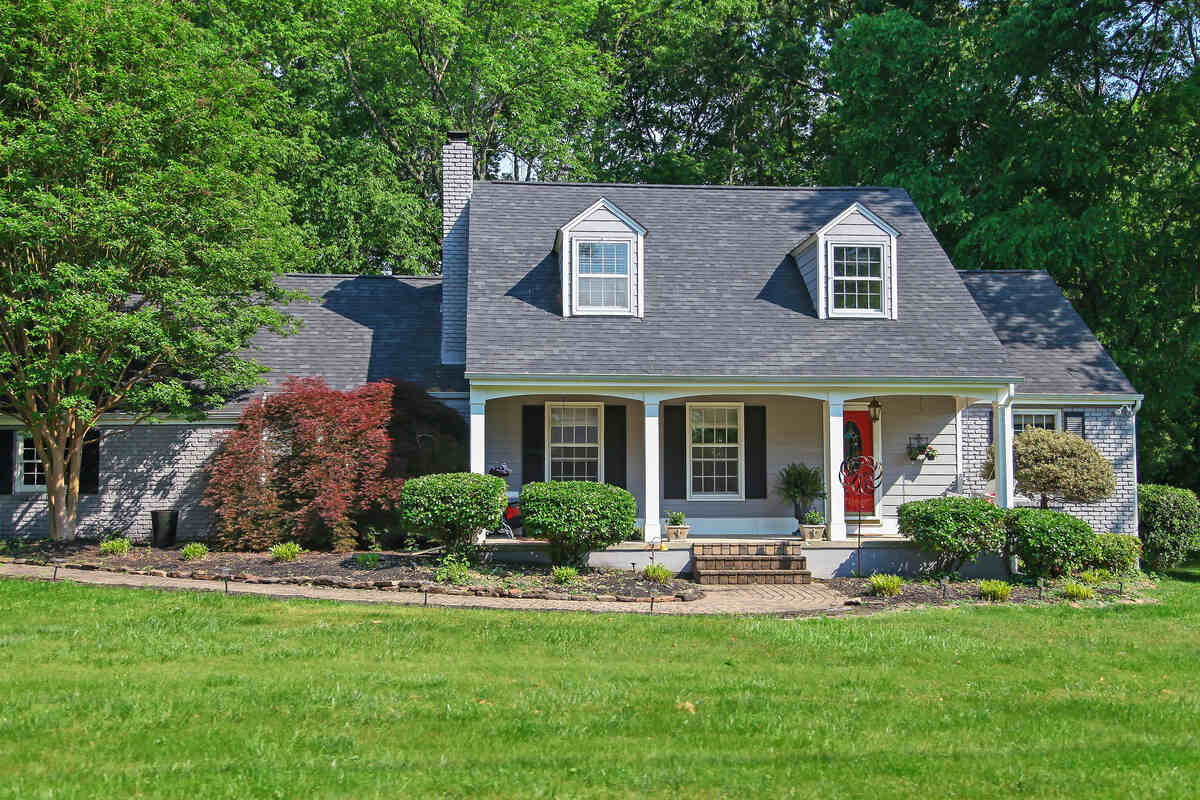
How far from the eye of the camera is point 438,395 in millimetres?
18141

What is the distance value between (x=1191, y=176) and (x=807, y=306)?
36.4ft

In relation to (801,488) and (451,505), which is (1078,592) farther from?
(451,505)

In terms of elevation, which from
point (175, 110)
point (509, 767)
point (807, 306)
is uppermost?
point (175, 110)

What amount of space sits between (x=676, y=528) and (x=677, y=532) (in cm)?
8

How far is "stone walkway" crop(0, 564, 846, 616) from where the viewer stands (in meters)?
11.9

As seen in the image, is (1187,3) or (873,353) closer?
(873,353)

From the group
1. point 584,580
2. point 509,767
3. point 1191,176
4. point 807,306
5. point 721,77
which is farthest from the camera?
point 721,77

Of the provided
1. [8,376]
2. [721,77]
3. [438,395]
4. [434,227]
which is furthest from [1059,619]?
[721,77]

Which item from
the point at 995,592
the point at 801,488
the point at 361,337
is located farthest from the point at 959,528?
the point at 361,337

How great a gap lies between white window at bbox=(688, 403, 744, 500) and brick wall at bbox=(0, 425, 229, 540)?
8824 mm

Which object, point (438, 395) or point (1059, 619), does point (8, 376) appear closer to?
point (438, 395)

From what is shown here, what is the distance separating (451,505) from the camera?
13727 mm

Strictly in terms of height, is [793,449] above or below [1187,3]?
below

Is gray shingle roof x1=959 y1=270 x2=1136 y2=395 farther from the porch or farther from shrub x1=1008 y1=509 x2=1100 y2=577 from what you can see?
shrub x1=1008 y1=509 x2=1100 y2=577
